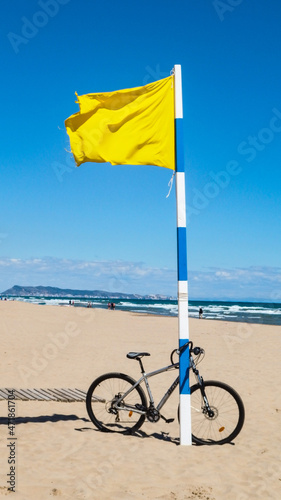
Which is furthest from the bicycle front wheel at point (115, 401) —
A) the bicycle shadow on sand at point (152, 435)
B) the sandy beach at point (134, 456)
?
the sandy beach at point (134, 456)

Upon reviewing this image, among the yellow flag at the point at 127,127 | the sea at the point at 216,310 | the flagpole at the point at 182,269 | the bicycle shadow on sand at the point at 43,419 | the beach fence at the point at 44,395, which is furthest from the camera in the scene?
the sea at the point at 216,310

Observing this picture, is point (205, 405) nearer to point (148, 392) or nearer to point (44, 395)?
point (148, 392)

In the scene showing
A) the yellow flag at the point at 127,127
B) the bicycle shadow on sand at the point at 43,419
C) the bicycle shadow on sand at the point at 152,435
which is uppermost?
the yellow flag at the point at 127,127

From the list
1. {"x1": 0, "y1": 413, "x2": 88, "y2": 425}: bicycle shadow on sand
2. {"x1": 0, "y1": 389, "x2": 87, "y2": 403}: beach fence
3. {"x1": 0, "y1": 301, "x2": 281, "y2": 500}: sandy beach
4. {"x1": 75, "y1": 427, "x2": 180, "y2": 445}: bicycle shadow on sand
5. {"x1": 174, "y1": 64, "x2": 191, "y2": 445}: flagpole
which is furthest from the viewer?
{"x1": 0, "y1": 389, "x2": 87, "y2": 403}: beach fence

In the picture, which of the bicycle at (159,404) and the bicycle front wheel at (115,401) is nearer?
the bicycle at (159,404)

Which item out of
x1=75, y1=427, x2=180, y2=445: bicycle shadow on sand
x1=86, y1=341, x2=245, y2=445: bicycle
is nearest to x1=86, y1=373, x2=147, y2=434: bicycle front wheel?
x1=86, y1=341, x2=245, y2=445: bicycle

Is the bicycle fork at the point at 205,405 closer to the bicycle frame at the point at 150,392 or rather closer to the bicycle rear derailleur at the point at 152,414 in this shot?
the bicycle frame at the point at 150,392

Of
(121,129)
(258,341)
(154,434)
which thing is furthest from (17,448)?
(258,341)

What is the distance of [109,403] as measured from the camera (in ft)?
21.7

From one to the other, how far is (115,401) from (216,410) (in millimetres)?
1394

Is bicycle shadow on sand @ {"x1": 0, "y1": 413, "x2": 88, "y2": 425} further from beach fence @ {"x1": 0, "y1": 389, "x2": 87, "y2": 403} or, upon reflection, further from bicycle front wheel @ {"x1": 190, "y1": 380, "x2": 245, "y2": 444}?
bicycle front wheel @ {"x1": 190, "y1": 380, "x2": 245, "y2": 444}

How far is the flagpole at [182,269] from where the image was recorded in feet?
20.4

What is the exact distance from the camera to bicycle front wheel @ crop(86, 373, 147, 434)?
21.0 ft

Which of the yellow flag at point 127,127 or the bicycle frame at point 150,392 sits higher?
the yellow flag at point 127,127
